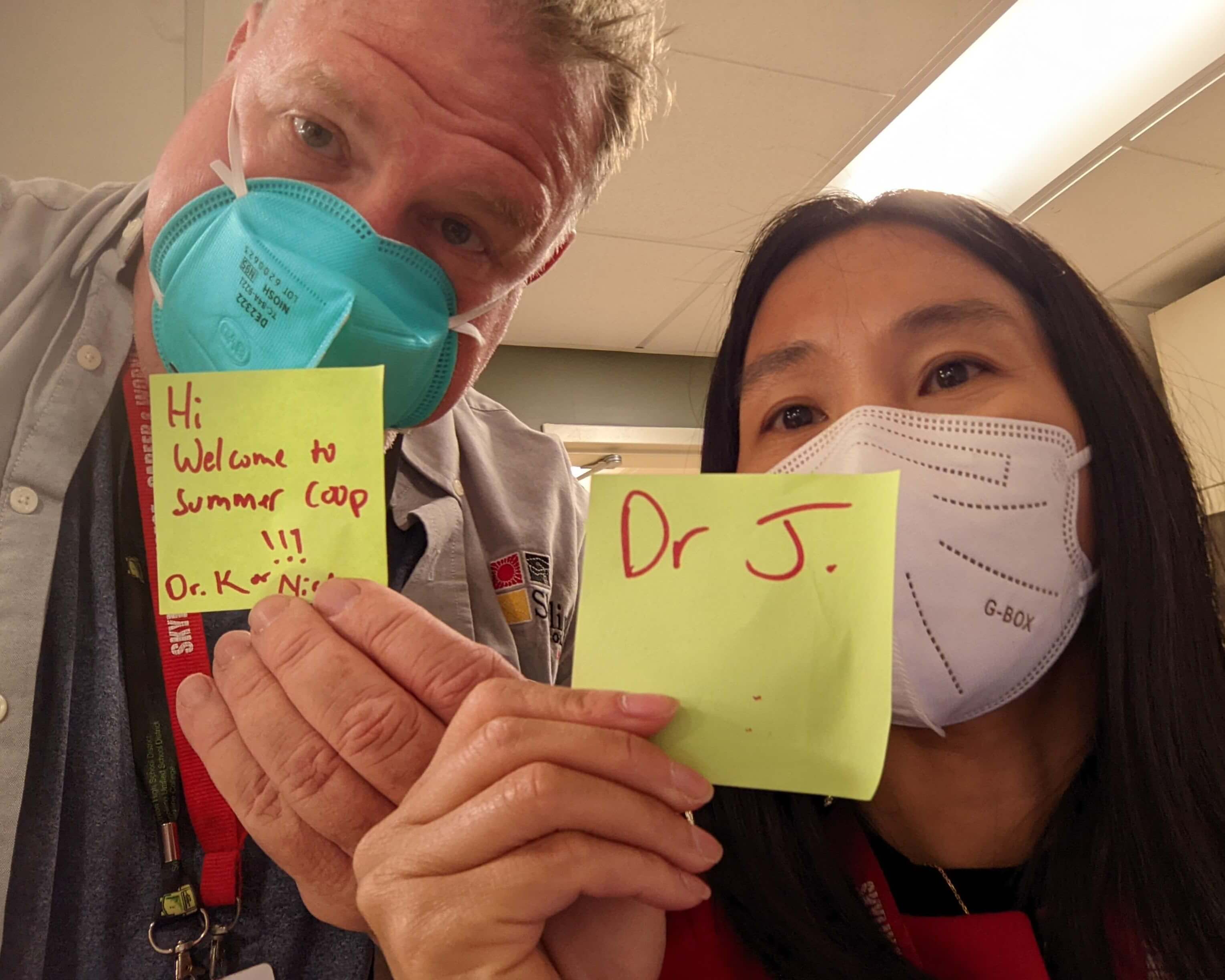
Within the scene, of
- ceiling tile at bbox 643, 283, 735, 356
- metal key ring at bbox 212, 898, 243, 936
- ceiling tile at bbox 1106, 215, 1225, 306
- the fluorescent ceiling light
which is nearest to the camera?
metal key ring at bbox 212, 898, 243, 936

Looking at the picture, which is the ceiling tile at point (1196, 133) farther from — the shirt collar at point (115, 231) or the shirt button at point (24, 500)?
the shirt button at point (24, 500)

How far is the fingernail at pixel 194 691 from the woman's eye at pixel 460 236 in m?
0.52

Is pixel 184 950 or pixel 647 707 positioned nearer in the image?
pixel 647 707


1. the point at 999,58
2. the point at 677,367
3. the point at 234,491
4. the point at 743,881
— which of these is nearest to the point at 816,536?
the point at 234,491

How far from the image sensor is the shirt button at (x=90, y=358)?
798mm

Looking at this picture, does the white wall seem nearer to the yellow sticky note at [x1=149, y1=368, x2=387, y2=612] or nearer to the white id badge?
the yellow sticky note at [x1=149, y1=368, x2=387, y2=612]

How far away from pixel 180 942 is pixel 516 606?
1.90 ft

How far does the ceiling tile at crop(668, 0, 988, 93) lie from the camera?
1.76 m

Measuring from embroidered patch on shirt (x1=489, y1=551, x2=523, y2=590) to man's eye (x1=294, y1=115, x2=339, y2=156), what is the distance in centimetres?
63

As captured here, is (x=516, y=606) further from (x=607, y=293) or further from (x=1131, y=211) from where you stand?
(x=1131, y=211)

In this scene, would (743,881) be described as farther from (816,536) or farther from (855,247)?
(855,247)

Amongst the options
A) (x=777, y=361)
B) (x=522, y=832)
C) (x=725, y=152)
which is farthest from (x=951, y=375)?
(x=725, y=152)

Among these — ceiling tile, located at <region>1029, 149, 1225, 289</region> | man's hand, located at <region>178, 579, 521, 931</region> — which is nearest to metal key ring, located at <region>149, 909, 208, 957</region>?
man's hand, located at <region>178, 579, 521, 931</region>

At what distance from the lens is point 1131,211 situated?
Result: 2.74 m
